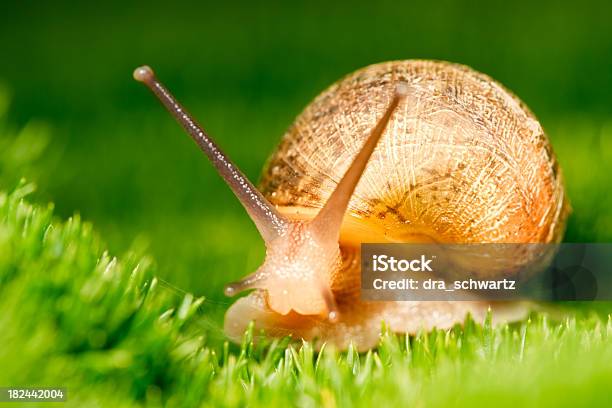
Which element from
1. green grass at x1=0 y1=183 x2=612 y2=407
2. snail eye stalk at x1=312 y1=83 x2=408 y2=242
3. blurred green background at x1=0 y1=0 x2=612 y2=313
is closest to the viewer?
green grass at x1=0 y1=183 x2=612 y2=407

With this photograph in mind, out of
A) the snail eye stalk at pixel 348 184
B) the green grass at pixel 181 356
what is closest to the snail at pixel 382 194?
the snail eye stalk at pixel 348 184

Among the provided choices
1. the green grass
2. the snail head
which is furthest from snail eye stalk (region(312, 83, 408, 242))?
the green grass

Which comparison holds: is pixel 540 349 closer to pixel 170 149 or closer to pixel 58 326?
pixel 58 326

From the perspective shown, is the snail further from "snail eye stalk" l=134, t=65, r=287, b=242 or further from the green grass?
the green grass

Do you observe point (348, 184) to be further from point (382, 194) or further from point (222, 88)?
point (222, 88)

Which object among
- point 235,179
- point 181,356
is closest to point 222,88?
point 235,179
